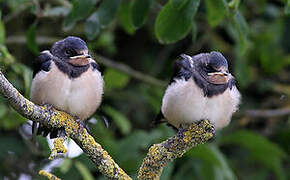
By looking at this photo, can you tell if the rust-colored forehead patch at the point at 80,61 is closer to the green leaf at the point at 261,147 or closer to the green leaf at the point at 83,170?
the green leaf at the point at 83,170

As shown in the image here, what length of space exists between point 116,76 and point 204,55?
161cm

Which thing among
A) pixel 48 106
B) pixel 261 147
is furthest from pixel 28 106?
pixel 261 147

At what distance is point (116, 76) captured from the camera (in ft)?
14.7

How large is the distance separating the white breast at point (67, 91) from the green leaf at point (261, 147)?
1852mm

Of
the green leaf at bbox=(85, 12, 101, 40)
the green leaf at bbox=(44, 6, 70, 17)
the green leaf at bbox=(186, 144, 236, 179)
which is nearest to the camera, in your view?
the green leaf at bbox=(85, 12, 101, 40)

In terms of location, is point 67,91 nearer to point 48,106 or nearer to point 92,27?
point 48,106

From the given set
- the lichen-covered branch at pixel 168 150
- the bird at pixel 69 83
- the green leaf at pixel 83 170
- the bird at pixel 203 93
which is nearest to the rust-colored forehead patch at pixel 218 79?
the bird at pixel 203 93

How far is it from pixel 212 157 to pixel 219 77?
1.34m

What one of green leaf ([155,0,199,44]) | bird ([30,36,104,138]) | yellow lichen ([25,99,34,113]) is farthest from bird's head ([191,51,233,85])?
Answer: yellow lichen ([25,99,34,113])

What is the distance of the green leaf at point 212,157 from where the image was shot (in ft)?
13.4

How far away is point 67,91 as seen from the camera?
2875mm

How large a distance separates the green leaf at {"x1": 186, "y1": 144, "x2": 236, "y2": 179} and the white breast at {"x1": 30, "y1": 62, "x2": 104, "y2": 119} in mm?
1374

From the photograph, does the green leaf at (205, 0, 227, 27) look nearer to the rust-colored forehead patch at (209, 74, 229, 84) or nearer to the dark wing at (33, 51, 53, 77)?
the rust-colored forehead patch at (209, 74, 229, 84)

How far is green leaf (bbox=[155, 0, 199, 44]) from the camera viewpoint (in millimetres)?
3051
